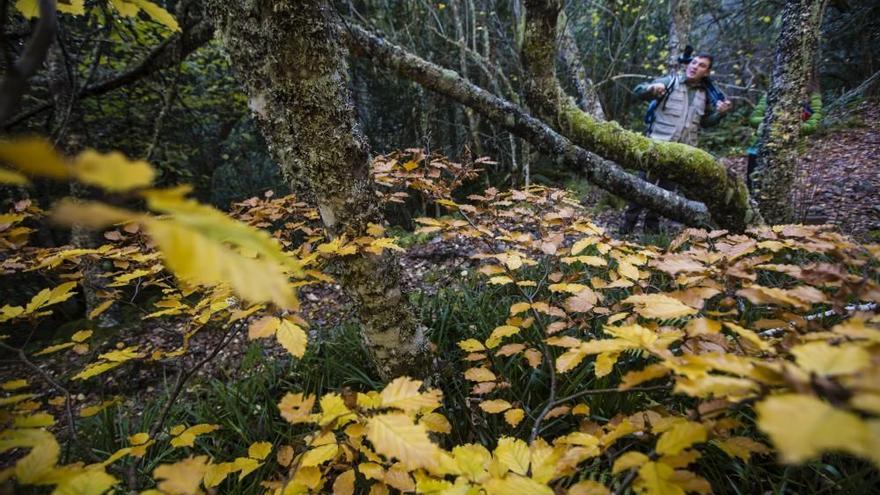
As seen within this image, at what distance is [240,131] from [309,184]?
5445mm

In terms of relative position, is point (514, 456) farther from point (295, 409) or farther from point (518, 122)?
point (518, 122)

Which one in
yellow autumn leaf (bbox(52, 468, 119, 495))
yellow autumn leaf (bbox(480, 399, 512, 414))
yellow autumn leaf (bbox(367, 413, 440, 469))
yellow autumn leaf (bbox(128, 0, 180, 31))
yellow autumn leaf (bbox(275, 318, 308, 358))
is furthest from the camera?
yellow autumn leaf (bbox(480, 399, 512, 414))

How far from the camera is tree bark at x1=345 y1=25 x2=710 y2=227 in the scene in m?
2.41

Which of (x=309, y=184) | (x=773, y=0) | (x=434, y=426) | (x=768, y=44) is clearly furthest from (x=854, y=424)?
(x=768, y=44)

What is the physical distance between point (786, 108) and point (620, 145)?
1.60 meters

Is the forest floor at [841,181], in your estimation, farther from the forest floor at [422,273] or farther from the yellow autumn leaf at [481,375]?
the yellow autumn leaf at [481,375]

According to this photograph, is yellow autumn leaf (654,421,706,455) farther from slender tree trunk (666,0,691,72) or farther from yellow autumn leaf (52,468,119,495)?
slender tree trunk (666,0,691,72)

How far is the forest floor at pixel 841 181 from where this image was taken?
3723mm

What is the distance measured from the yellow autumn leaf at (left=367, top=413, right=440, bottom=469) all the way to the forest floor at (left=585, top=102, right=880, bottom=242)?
4.02 meters

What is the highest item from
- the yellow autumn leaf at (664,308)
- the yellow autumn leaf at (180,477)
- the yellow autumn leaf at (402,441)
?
the yellow autumn leaf at (664,308)

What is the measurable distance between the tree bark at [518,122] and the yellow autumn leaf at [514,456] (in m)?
2.00

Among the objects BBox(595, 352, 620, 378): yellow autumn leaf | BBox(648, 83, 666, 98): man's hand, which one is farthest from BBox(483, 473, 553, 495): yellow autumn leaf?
BBox(648, 83, 666, 98): man's hand

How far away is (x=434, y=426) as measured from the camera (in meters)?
1.22

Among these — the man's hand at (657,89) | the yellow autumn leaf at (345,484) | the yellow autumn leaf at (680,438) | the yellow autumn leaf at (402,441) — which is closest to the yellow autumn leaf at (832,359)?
the yellow autumn leaf at (680,438)
